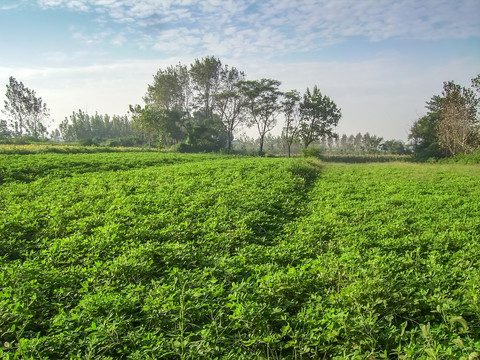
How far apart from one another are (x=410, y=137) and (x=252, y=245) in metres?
55.3

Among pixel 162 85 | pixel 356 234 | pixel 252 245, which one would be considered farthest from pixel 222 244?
pixel 162 85

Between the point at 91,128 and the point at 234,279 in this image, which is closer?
the point at 234,279

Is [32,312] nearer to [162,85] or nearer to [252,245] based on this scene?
[252,245]

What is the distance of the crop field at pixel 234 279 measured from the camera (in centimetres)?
305

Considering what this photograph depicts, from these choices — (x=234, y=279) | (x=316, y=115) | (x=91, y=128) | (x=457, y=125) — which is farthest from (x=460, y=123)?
(x=91, y=128)

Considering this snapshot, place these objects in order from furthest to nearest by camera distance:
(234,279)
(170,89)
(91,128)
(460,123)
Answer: (91,128) → (170,89) → (460,123) → (234,279)

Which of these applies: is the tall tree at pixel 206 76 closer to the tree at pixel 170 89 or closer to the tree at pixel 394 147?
the tree at pixel 170 89

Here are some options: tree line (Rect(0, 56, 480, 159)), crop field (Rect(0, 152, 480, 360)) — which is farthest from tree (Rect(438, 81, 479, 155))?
crop field (Rect(0, 152, 480, 360))

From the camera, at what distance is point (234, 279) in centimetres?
445

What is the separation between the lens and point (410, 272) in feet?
14.2

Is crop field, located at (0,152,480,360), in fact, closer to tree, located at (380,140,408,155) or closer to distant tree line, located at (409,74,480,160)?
distant tree line, located at (409,74,480,160)

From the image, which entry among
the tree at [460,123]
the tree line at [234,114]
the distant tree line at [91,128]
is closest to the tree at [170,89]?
the tree line at [234,114]

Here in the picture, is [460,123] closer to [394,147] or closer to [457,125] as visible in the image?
[457,125]

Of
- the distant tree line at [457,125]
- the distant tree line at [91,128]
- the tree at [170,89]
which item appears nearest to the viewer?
the distant tree line at [457,125]
